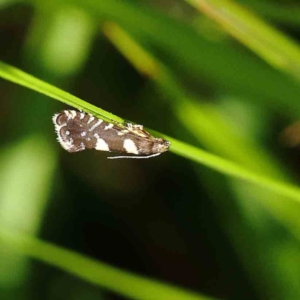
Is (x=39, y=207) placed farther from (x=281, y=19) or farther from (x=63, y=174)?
(x=281, y=19)

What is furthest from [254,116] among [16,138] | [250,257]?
[16,138]

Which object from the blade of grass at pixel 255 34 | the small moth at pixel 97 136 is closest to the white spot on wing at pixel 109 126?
the small moth at pixel 97 136

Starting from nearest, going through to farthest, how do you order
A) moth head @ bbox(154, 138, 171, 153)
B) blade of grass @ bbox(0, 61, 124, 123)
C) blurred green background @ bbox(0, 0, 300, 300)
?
1. blade of grass @ bbox(0, 61, 124, 123)
2. moth head @ bbox(154, 138, 171, 153)
3. blurred green background @ bbox(0, 0, 300, 300)

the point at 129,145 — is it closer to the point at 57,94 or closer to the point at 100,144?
the point at 100,144

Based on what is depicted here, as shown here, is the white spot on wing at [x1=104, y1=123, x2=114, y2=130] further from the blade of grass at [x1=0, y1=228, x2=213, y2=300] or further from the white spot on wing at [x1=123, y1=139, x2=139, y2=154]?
the blade of grass at [x1=0, y1=228, x2=213, y2=300]

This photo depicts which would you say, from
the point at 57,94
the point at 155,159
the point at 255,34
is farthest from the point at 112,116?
the point at 155,159

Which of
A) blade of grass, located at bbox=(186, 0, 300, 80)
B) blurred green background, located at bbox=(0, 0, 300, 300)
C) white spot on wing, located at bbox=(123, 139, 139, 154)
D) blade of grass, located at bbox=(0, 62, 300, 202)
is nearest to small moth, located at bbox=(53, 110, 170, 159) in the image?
white spot on wing, located at bbox=(123, 139, 139, 154)
